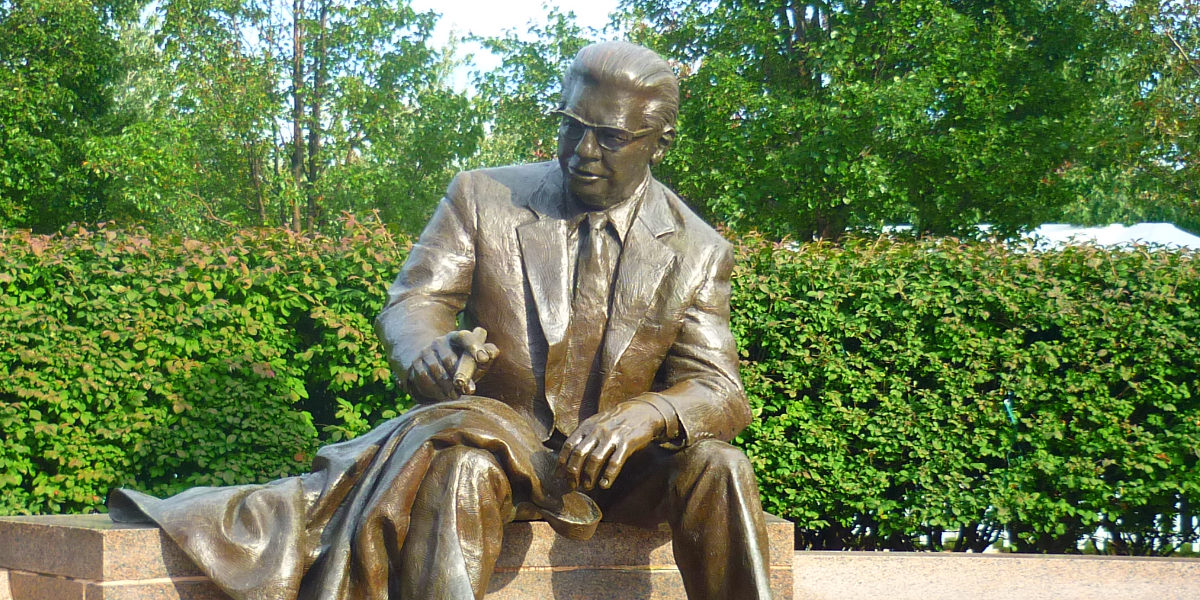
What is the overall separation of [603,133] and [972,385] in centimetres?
376

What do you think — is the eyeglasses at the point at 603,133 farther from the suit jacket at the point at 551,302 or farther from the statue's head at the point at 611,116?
the suit jacket at the point at 551,302

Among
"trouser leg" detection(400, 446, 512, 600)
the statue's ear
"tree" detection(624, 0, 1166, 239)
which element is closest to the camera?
"trouser leg" detection(400, 446, 512, 600)

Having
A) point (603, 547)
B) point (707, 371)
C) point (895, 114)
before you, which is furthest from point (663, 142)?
point (895, 114)

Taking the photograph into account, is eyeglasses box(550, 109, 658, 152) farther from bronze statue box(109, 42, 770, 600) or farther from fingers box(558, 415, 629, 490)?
fingers box(558, 415, 629, 490)

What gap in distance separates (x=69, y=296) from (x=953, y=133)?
880cm

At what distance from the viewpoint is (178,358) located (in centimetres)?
640

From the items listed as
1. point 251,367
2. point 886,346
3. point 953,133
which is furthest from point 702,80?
point 251,367

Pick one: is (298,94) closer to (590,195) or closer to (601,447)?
(590,195)

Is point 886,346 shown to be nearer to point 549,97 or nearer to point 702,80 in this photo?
point 702,80

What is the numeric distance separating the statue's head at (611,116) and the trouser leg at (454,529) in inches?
40.1

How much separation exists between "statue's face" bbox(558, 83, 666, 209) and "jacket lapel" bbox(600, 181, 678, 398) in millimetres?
156

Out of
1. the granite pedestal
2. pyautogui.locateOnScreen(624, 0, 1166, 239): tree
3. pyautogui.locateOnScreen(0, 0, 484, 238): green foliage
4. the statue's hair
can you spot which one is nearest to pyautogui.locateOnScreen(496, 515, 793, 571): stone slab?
the granite pedestal

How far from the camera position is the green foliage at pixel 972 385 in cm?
A: 681

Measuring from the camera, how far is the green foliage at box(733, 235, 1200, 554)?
22.3 ft
